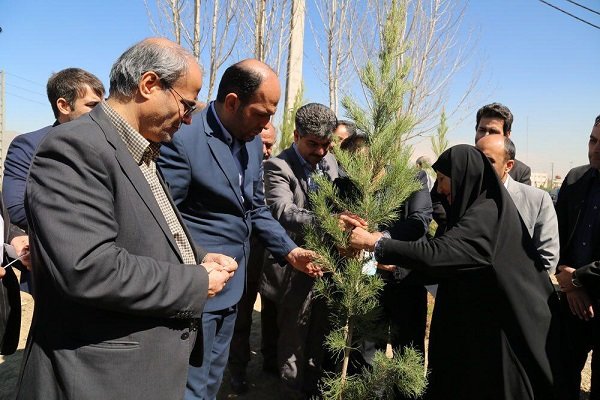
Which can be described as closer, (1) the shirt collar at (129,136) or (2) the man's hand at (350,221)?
(1) the shirt collar at (129,136)

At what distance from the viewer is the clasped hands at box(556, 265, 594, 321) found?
118 inches

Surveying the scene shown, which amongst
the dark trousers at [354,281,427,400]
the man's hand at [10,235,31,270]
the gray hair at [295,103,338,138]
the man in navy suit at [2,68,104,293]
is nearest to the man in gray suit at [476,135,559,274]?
the dark trousers at [354,281,427,400]

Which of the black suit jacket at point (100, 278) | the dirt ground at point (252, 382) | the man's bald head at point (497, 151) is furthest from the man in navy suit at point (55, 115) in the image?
the man's bald head at point (497, 151)

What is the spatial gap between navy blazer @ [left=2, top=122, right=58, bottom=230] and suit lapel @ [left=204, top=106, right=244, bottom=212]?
1.20 metres

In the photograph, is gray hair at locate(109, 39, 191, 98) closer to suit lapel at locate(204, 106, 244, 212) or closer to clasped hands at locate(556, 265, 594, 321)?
suit lapel at locate(204, 106, 244, 212)

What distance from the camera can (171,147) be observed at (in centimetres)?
218

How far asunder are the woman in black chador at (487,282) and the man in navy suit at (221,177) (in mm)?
698

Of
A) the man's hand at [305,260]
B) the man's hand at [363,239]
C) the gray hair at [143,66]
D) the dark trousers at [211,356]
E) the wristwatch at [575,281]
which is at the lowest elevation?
the dark trousers at [211,356]

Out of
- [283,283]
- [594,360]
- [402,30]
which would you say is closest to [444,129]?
[402,30]

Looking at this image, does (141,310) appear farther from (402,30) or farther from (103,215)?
(402,30)

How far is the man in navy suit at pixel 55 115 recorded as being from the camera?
9.46ft

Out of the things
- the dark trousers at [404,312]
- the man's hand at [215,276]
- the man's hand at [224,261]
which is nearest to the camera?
the man's hand at [215,276]

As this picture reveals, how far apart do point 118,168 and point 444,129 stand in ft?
8.72

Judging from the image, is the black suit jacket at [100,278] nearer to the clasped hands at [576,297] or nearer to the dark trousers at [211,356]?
the dark trousers at [211,356]
